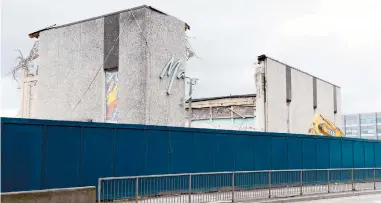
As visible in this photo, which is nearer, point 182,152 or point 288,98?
point 182,152

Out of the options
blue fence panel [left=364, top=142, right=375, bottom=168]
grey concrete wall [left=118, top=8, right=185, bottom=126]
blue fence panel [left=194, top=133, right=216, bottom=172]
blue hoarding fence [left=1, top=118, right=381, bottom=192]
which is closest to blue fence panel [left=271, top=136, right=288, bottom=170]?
blue hoarding fence [left=1, top=118, right=381, bottom=192]

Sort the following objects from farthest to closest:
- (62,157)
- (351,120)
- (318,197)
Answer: (351,120), (318,197), (62,157)

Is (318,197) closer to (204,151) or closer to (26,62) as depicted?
(204,151)

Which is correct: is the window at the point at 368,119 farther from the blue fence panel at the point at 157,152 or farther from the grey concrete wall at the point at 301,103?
the blue fence panel at the point at 157,152

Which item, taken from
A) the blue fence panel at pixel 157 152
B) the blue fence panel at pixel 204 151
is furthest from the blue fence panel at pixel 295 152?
the blue fence panel at pixel 157 152

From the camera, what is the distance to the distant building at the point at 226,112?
131 ft

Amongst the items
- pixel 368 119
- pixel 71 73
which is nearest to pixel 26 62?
pixel 71 73

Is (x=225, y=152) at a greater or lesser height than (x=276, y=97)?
lesser

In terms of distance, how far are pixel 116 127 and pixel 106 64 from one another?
31.1 feet

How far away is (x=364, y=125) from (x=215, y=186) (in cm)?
13227

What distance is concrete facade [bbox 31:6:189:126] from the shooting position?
82.1 feet

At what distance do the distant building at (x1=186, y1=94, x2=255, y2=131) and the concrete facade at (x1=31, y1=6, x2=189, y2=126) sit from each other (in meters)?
14.0

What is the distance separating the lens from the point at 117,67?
26.3 m

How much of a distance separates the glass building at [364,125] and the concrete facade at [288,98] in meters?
99.1
